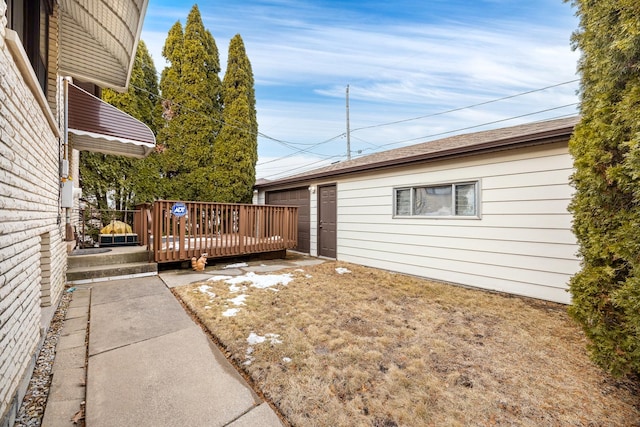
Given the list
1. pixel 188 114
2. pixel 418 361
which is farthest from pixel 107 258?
pixel 188 114

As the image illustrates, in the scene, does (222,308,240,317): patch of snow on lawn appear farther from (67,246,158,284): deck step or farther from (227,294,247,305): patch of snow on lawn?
(67,246,158,284): deck step

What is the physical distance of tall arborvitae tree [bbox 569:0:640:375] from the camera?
177cm

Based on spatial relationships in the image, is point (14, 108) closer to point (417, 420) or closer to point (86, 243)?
Answer: point (417, 420)

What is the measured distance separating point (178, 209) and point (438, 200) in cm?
486

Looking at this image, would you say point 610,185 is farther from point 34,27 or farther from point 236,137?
point 236,137

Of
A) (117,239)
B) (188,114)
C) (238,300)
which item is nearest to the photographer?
(238,300)

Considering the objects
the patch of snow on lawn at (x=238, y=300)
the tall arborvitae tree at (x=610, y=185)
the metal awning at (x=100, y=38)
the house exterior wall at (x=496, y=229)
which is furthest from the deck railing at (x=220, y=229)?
the tall arborvitae tree at (x=610, y=185)

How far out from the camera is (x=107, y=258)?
4785 mm

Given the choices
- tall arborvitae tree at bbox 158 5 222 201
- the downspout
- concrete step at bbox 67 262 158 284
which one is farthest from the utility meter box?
tall arborvitae tree at bbox 158 5 222 201

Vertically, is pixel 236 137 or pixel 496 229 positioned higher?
pixel 236 137

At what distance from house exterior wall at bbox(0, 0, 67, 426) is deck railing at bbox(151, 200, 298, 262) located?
238 cm

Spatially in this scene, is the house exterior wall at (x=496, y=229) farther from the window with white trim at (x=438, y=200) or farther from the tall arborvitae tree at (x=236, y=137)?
the tall arborvitae tree at (x=236, y=137)

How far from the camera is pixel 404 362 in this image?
7.16 feet

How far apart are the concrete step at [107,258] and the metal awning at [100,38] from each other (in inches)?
128
